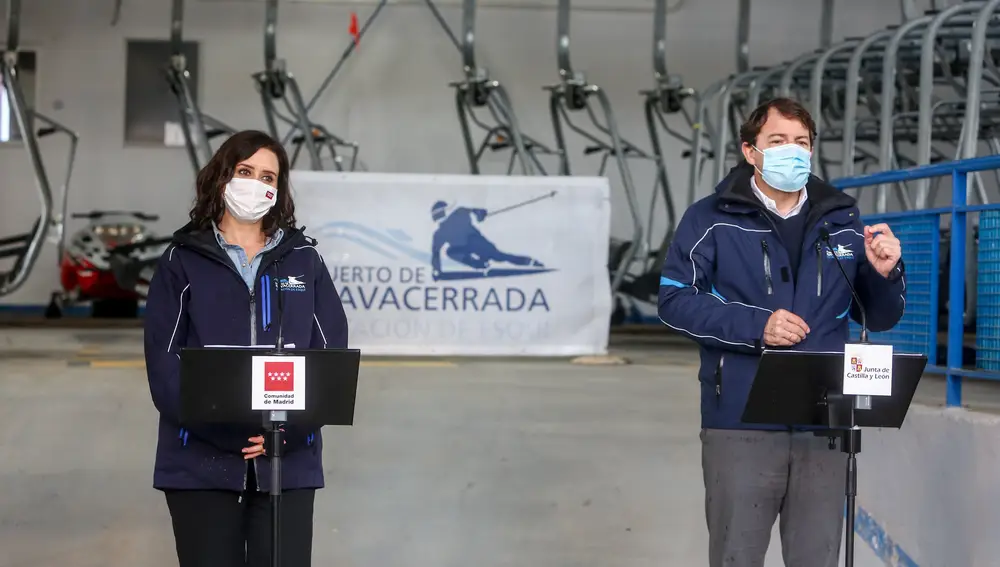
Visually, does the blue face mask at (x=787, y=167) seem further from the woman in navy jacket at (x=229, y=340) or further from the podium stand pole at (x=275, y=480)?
the podium stand pole at (x=275, y=480)

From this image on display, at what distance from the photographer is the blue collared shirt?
2.45m

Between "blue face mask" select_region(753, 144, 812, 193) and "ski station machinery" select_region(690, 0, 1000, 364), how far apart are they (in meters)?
1.63

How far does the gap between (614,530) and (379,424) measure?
136cm

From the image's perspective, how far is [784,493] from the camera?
8.52ft

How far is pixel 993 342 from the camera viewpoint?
3.84m

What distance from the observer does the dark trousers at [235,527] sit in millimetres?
2383

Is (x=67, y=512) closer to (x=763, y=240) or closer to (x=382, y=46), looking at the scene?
(x=763, y=240)

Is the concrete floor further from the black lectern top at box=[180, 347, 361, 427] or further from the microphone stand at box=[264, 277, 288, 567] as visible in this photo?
the black lectern top at box=[180, 347, 361, 427]

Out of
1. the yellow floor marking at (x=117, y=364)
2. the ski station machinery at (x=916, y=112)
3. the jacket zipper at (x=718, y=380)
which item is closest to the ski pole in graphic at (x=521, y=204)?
the ski station machinery at (x=916, y=112)

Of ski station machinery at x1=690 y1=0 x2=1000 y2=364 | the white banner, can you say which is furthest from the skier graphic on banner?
ski station machinery at x1=690 y1=0 x2=1000 y2=364

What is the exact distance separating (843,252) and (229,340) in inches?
52.7

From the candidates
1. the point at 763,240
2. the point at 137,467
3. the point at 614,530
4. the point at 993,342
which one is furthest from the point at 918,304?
the point at 137,467

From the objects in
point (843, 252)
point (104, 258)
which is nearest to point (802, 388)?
point (843, 252)

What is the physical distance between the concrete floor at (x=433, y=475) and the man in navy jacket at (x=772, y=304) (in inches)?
72.0
